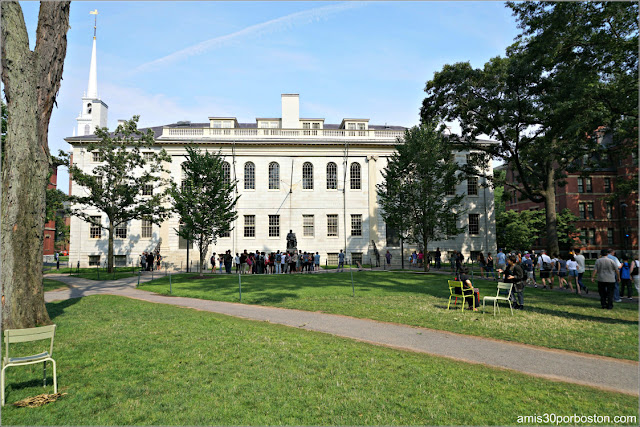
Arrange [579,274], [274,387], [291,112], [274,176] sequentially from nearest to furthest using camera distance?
1. [274,387]
2. [579,274]
3. [274,176]
4. [291,112]

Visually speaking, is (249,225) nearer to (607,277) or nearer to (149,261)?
(149,261)

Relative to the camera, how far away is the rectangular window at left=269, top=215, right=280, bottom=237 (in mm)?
42281

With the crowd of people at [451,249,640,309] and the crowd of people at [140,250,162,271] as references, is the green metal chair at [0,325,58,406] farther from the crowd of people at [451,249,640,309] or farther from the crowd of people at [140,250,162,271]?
the crowd of people at [140,250,162,271]

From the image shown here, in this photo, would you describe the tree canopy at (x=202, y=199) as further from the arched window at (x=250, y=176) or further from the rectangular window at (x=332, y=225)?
the rectangular window at (x=332, y=225)

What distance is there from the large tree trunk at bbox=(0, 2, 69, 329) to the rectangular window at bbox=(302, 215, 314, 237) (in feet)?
109

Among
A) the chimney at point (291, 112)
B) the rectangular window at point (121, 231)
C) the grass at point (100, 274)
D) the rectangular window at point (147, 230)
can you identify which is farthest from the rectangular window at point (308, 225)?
the rectangular window at point (121, 231)

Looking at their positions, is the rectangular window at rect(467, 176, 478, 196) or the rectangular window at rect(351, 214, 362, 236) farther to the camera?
the rectangular window at rect(467, 176, 478, 196)

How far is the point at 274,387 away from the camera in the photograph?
582 cm

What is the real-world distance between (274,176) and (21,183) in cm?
3380

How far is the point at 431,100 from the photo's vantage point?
107 ft

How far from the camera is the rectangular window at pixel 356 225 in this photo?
42.7 m

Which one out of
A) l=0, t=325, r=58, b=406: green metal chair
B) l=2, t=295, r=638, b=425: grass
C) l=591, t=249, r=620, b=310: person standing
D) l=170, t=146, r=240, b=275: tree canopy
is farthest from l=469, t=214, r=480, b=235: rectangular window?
l=0, t=325, r=58, b=406: green metal chair

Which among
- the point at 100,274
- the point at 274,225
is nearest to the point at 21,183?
the point at 100,274

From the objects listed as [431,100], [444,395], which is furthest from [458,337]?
[431,100]
